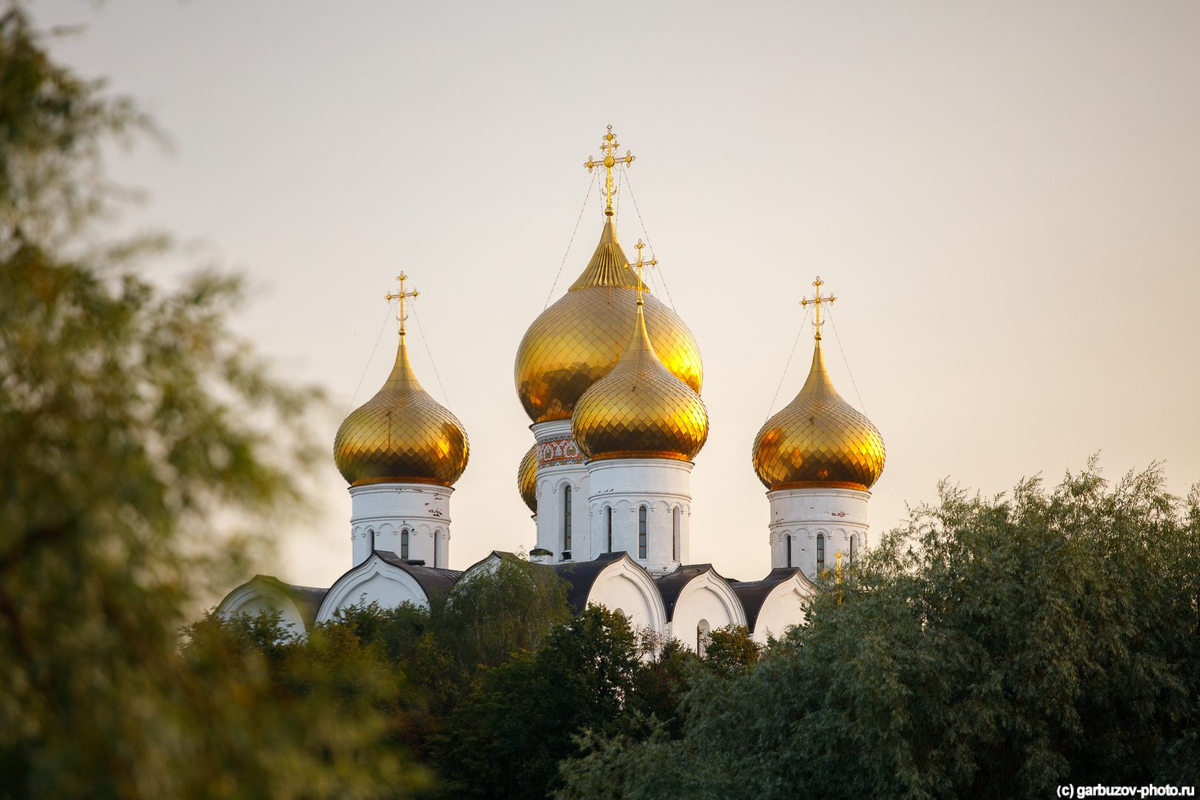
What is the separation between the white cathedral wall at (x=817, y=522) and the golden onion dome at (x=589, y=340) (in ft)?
10.1

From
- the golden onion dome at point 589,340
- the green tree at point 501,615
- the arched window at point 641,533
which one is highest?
the golden onion dome at point 589,340

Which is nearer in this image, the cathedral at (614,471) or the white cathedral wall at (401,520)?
the cathedral at (614,471)

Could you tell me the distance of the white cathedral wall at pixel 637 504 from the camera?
27.2 meters

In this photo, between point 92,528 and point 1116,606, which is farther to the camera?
point 1116,606

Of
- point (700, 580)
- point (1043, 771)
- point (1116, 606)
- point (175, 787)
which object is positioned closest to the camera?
point (175, 787)

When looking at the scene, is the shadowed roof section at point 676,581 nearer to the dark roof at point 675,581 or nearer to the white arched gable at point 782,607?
the dark roof at point 675,581

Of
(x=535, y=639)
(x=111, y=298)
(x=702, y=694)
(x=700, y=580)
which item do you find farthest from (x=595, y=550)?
(x=111, y=298)

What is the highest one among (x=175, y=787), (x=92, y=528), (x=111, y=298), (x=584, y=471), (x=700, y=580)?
(x=584, y=471)

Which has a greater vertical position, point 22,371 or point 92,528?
point 22,371

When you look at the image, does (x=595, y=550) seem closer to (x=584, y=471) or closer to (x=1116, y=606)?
(x=584, y=471)

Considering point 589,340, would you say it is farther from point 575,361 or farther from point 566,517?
point 566,517

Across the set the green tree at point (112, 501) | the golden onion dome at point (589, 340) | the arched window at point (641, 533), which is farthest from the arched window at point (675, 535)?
the green tree at point (112, 501)

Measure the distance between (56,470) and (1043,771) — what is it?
1126 cm

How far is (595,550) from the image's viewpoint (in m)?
27.5
